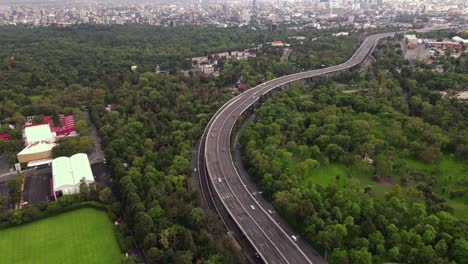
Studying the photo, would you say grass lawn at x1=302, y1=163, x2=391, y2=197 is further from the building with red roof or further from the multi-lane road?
the building with red roof

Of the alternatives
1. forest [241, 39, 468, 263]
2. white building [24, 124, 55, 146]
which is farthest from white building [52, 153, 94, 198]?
forest [241, 39, 468, 263]

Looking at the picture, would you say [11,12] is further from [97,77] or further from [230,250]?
[230,250]

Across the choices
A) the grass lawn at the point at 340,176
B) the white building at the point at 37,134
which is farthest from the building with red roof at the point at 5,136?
the grass lawn at the point at 340,176

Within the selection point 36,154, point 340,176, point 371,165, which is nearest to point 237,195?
point 340,176

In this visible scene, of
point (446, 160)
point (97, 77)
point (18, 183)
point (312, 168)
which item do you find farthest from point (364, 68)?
point (18, 183)

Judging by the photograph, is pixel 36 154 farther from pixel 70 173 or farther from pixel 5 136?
pixel 5 136

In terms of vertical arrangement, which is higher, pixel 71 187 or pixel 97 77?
pixel 97 77

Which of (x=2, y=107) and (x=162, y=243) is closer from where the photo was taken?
(x=162, y=243)
